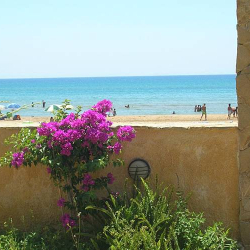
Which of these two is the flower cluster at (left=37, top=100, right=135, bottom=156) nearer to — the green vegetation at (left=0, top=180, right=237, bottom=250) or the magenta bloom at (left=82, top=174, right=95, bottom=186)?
the magenta bloom at (left=82, top=174, right=95, bottom=186)

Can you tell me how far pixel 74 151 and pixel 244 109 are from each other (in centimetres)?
141

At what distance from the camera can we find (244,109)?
14.5ft

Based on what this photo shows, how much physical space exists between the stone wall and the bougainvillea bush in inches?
35.8

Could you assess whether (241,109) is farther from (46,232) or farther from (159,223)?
(46,232)

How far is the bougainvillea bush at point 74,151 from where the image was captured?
4266mm

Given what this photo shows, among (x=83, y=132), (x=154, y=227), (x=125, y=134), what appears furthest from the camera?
(x=125, y=134)

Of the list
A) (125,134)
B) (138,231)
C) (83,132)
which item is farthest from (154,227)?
(83,132)

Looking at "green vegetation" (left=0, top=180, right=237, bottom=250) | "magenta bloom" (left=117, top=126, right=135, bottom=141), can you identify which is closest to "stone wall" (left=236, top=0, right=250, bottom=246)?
"green vegetation" (left=0, top=180, right=237, bottom=250)

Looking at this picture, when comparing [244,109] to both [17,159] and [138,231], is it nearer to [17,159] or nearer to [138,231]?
[138,231]

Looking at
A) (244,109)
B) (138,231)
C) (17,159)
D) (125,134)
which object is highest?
(244,109)

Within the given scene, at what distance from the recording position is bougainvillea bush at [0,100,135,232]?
427cm

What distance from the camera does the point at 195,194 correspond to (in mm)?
4660

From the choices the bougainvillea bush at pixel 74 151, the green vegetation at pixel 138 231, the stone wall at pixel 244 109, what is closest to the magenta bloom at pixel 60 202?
the bougainvillea bush at pixel 74 151

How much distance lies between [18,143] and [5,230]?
0.84 m
